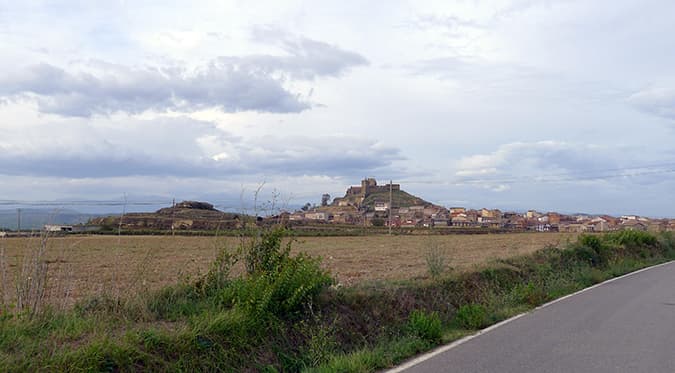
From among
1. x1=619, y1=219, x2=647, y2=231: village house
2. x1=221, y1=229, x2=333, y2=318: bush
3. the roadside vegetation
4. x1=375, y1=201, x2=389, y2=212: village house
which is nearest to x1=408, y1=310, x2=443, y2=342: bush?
the roadside vegetation

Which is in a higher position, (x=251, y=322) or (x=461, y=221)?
(x=461, y=221)

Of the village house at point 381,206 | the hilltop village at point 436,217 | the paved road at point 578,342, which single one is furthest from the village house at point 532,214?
the paved road at point 578,342

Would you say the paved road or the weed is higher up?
the weed

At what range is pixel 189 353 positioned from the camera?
24.4 feet

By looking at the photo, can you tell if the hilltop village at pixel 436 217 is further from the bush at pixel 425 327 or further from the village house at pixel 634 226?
the bush at pixel 425 327

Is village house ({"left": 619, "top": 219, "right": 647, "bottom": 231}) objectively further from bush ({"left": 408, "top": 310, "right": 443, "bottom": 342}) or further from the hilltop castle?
the hilltop castle

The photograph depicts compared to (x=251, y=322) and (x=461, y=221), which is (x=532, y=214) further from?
(x=251, y=322)

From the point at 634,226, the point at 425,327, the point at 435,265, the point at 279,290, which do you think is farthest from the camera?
the point at 634,226

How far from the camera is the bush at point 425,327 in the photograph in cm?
994

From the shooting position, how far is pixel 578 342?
9.59 metres

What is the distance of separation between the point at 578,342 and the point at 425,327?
7.66 feet

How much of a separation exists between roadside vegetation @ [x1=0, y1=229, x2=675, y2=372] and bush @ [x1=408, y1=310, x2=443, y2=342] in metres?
0.02

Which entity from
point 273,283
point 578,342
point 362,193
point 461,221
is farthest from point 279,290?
point 362,193

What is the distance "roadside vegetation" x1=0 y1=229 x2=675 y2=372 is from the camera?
693 cm
